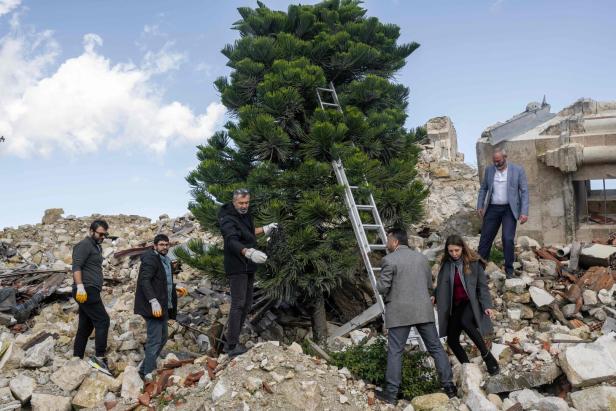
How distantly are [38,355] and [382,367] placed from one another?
431cm

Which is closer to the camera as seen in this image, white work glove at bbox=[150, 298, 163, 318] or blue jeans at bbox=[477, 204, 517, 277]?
white work glove at bbox=[150, 298, 163, 318]

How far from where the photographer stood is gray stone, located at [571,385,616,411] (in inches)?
191

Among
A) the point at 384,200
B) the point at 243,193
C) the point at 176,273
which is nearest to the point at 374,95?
the point at 384,200

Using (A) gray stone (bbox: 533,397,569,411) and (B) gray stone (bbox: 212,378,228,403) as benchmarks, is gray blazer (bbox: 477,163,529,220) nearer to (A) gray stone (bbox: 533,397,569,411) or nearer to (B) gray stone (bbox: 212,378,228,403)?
(A) gray stone (bbox: 533,397,569,411)

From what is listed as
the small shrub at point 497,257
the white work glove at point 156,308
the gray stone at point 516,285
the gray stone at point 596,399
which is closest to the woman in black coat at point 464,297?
the gray stone at point 596,399

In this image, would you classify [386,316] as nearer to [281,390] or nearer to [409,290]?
[409,290]

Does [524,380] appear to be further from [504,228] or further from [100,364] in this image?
[100,364]

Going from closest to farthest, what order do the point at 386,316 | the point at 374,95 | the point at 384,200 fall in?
the point at 386,316
the point at 384,200
the point at 374,95

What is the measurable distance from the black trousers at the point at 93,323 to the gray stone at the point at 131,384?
836mm

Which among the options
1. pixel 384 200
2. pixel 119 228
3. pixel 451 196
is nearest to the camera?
pixel 384 200

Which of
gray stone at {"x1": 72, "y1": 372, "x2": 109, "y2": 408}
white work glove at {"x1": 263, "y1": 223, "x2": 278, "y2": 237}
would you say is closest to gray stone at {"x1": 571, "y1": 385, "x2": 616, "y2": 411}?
white work glove at {"x1": 263, "y1": 223, "x2": 278, "y2": 237}

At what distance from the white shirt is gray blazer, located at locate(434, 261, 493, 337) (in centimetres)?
259

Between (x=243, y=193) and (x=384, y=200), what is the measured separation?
8.33 ft

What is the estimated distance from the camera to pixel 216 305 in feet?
30.5
